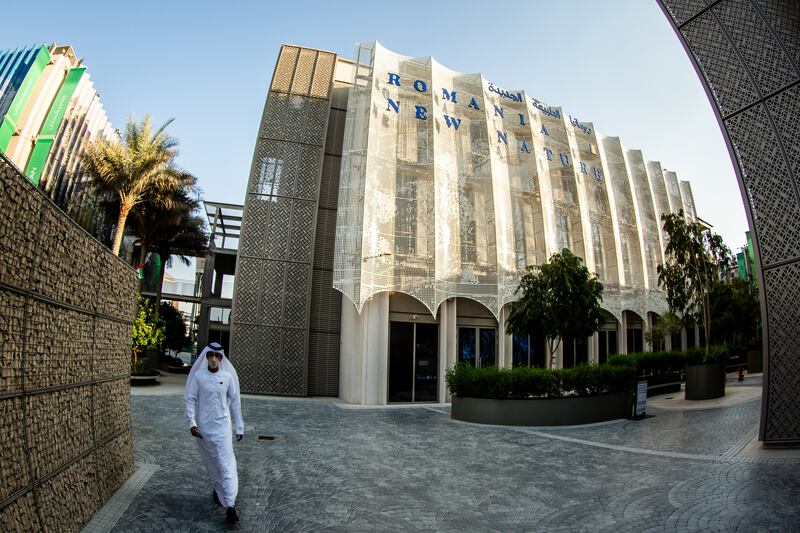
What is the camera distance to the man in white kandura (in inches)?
185

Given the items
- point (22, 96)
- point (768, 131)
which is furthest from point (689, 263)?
point (22, 96)

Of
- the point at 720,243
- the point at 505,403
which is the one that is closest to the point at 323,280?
the point at 505,403

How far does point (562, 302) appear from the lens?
12891 mm

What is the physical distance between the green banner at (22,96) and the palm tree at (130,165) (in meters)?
9.65

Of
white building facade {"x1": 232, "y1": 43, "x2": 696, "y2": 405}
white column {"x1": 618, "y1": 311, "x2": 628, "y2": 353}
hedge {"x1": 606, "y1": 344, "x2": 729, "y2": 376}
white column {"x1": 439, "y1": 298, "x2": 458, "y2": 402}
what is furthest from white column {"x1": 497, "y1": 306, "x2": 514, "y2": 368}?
white column {"x1": 618, "y1": 311, "x2": 628, "y2": 353}

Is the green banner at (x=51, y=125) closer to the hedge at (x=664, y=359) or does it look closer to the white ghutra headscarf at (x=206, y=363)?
the white ghutra headscarf at (x=206, y=363)

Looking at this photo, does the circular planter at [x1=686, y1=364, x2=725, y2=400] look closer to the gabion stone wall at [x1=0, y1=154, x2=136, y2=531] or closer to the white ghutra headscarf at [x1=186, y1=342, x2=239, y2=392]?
the white ghutra headscarf at [x1=186, y1=342, x2=239, y2=392]

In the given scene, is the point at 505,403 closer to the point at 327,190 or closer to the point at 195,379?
the point at 195,379

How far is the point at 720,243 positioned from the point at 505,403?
14.3 metres

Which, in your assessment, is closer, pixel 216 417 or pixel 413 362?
pixel 216 417

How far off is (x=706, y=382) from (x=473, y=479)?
38.2 feet

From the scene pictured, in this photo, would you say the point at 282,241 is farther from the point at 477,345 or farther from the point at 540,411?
the point at 540,411

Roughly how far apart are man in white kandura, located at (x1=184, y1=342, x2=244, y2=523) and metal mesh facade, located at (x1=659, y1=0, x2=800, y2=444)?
25.0 feet

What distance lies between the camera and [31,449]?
3.26m
